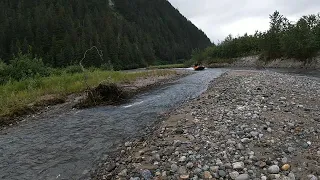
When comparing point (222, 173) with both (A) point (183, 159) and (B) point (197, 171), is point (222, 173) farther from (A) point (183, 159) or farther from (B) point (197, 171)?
(A) point (183, 159)

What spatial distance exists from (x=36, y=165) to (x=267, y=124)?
7650mm

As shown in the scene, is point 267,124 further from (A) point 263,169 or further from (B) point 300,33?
(B) point 300,33

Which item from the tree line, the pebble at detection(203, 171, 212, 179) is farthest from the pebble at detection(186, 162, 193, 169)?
the tree line

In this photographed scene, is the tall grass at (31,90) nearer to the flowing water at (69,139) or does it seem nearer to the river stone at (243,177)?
the flowing water at (69,139)

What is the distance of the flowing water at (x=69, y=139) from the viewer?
8875mm

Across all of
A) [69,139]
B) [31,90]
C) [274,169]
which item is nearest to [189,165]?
[274,169]

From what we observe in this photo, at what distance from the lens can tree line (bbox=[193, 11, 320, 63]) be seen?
156 feet

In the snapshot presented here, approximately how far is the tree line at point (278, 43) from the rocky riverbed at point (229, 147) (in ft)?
128

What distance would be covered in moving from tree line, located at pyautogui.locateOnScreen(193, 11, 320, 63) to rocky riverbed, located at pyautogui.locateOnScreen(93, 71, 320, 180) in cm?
3903

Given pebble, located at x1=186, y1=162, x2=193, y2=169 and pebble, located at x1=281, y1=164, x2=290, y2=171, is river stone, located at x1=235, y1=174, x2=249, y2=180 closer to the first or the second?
pebble, located at x1=281, y1=164, x2=290, y2=171

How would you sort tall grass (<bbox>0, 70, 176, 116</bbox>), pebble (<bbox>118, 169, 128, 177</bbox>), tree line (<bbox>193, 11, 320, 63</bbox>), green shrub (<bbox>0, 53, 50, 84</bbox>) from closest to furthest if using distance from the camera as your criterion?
1. pebble (<bbox>118, 169, 128, 177</bbox>)
2. tall grass (<bbox>0, 70, 176, 116</bbox>)
3. green shrub (<bbox>0, 53, 50, 84</bbox>)
4. tree line (<bbox>193, 11, 320, 63</bbox>)

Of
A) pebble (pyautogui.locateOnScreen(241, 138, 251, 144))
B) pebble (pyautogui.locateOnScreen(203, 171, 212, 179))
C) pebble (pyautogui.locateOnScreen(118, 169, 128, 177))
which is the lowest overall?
pebble (pyautogui.locateOnScreen(118, 169, 128, 177))

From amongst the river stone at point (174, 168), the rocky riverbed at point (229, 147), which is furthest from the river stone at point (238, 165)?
the river stone at point (174, 168)

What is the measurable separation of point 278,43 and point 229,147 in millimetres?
56473
